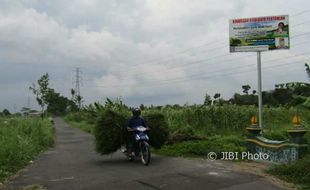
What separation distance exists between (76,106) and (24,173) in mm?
75073

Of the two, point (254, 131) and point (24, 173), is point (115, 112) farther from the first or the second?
point (254, 131)

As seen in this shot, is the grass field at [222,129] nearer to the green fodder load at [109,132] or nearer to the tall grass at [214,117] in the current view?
the tall grass at [214,117]

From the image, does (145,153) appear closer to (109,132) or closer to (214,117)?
(109,132)

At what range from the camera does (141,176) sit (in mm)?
11898

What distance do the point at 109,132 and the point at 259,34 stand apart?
7.01m

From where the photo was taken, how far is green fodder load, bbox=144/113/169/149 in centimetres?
1614

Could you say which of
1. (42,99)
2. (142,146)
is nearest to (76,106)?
(42,99)

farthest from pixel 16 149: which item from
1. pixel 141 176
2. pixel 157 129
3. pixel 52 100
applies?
pixel 52 100

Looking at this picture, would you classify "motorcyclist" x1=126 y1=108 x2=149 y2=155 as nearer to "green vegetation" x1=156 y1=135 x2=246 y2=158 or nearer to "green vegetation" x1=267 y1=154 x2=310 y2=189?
"green vegetation" x1=156 y1=135 x2=246 y2=158

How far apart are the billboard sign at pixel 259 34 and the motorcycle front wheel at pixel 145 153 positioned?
6024 mm

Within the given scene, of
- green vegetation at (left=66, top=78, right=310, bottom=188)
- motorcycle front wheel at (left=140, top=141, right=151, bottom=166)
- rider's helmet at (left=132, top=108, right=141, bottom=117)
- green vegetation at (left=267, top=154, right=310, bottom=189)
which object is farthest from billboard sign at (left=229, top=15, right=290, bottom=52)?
green vegetation at (left=267, top=154, right=310, bottom=189)

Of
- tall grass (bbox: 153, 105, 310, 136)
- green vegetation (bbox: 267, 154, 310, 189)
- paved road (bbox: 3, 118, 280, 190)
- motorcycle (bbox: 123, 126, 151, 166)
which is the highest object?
tall grass (bbox: 153, 105, 310, 136)

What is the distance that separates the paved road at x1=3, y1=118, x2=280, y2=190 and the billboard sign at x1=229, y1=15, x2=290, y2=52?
18.9 feet

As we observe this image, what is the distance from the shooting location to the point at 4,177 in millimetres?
13109
